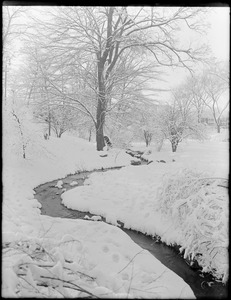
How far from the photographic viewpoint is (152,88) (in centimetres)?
1789

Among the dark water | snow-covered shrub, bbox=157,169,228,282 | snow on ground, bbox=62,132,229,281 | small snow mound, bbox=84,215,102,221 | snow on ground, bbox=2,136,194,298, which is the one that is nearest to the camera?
snow on ground, bbox=2,136,194,298

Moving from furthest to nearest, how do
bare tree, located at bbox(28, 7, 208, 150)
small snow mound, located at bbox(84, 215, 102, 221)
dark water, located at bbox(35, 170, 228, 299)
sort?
bare tree, located at bbox(28, 7, 208, 150) < small snow mound, located at bbox(84, 215, 102, 221) < dark water, located at bbox(35, 170, 228, 299)

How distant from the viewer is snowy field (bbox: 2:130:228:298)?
2012mm

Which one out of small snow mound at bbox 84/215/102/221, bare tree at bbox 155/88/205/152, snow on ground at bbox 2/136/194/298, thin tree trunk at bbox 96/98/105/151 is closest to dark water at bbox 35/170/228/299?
small snow mound at bbox 84/215/102/221

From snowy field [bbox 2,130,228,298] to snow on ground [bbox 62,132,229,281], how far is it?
26mm

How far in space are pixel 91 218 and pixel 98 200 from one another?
1.21 m

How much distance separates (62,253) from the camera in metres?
2.86

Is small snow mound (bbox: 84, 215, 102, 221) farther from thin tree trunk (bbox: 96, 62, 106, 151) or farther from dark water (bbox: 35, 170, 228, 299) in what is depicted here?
thin tree trunk (bbox: 96, 62, 106, 151)

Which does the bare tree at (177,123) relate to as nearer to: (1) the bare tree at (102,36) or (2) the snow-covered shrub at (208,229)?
(1) the bare tree at (102,36)

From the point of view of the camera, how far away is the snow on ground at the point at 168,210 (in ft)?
15.1

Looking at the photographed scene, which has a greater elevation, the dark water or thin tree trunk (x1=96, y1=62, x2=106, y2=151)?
thin tree trunk (x1=96, y1=62, x2=106, y2=151)

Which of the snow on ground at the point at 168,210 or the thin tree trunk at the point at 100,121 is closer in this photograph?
the snow on ground at the point at 168,210

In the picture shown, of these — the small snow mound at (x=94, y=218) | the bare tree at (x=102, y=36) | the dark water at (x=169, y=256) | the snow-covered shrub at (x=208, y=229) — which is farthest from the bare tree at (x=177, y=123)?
the snow-covered shrub at (x=208, y=229)

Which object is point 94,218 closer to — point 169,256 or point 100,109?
point 169,256
